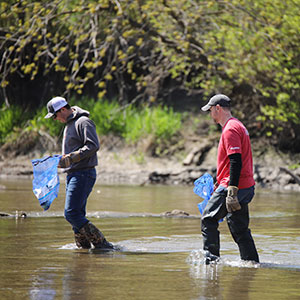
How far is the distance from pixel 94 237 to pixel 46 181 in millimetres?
859

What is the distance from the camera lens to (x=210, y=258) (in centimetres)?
794

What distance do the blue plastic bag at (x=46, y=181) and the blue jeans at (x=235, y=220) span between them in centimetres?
197

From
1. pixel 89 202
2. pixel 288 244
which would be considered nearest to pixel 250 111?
pixel 89 202

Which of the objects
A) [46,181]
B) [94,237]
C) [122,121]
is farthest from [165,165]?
[94,237]

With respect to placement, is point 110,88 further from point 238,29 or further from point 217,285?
point 217,285

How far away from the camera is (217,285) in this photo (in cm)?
673

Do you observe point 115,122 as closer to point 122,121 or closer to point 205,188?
point 122,121

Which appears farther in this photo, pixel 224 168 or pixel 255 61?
pixel 255 61

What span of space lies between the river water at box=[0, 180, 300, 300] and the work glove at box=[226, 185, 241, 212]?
0.59 meters

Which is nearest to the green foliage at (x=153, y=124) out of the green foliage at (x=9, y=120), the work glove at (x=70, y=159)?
the green foliage at (x=9, y=120)

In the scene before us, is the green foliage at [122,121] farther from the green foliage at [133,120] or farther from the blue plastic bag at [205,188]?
the blue plastic bag at [205,188]

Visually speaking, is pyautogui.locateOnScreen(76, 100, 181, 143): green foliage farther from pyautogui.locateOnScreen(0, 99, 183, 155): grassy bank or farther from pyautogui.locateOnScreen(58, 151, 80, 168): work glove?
pyautogui.locateOnScreen(58, 151, 80, 168): work glove

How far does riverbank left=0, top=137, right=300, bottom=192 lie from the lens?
20.6 metres

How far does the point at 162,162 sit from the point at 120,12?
6.15 metres
